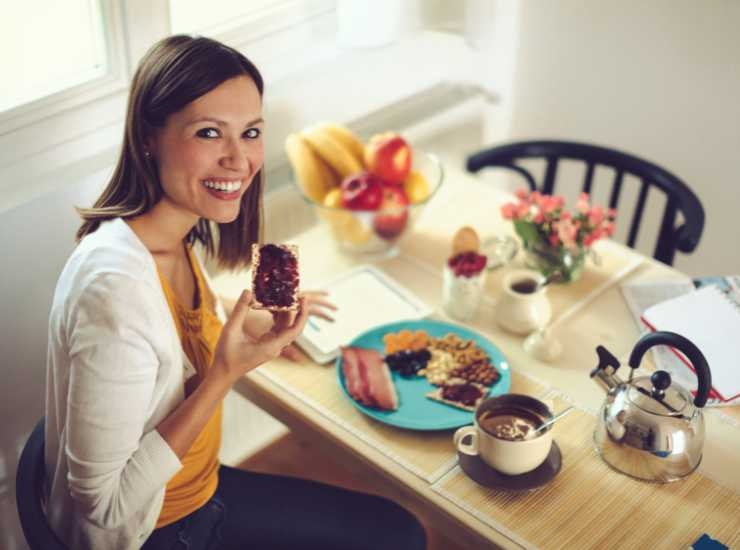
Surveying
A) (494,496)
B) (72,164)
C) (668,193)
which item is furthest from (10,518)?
(668,193)

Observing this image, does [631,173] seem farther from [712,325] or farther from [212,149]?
[212,149]

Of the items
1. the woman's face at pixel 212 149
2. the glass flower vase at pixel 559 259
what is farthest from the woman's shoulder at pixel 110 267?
the glass flower vase at pixel 559 259

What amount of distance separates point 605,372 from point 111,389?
0.76 m

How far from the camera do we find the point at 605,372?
60.2 inches

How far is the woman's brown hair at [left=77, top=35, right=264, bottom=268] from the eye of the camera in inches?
54.1

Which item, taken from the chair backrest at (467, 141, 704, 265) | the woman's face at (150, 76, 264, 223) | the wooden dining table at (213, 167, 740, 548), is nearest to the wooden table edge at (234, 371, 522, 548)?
the wooden dining table at (213, 167, 740, 548)

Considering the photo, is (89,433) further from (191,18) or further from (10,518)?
(191,18)

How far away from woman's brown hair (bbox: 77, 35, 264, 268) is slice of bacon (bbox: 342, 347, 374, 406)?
45cm

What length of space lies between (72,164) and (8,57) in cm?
22

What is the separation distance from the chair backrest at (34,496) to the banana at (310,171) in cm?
74

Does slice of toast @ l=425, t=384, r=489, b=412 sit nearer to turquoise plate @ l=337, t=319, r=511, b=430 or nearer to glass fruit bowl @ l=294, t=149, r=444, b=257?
turquoise plate @ l=337, t=319, r=511, b=430

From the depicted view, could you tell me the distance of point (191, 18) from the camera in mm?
2041

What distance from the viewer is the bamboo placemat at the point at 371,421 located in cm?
152

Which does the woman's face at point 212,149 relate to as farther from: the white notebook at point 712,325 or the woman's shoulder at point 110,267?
the white notebook at point 712,325
